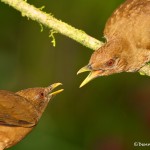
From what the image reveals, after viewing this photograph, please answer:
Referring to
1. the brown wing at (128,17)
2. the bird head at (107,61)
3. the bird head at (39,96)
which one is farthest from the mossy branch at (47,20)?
the brown wing at (128,17)

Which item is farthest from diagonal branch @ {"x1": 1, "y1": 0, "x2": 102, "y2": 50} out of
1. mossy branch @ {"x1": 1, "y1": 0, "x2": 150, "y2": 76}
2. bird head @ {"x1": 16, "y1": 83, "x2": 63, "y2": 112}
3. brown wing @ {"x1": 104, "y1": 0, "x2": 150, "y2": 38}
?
brown wing @ {"x1": 104, "y1": 0, "x2": 150, "y2": 38}

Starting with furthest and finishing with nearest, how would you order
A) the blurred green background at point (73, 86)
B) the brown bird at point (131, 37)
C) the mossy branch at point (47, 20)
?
the blurred green background at point (73, 86), the brown bird at point (131, 37), the mossy branch at point (47, 20)

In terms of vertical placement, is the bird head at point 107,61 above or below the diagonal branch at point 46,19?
below

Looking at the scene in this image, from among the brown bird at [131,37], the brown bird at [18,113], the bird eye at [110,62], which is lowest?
Answer: the brown bird at [18,113]

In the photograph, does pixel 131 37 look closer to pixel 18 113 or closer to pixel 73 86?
pixel 18 113

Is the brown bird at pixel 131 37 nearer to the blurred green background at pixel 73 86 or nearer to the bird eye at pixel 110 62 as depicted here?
the bird eye at pixel 110 62

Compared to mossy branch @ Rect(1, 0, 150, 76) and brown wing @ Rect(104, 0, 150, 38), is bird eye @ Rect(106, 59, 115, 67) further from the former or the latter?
brown wing @ Rect(104, 0, 150, 38)

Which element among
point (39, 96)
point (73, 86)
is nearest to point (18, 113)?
point (39, 96)
